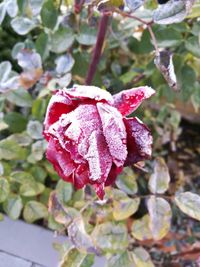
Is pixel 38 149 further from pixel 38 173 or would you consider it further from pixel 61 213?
pixel 61 213

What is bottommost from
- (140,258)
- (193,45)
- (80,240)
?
(140,258)

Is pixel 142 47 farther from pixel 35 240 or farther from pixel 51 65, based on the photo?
pixel 35 240

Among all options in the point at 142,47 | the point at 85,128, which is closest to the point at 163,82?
the point at 142,47

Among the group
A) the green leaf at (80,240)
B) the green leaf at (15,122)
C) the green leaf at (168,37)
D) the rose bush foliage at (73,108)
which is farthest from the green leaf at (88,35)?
the green leaf at (80,240)

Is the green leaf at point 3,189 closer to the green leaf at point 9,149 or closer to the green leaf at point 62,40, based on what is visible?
the green leaf at point 9,149

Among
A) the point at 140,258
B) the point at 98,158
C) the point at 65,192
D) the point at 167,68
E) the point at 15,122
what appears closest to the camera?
the point at 98,158

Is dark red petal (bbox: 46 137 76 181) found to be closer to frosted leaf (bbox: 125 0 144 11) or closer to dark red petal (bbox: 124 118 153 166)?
dark red petal (bbox: 124 118 153 166)

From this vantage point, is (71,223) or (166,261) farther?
(166,261)

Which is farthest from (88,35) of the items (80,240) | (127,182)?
(80,240)
